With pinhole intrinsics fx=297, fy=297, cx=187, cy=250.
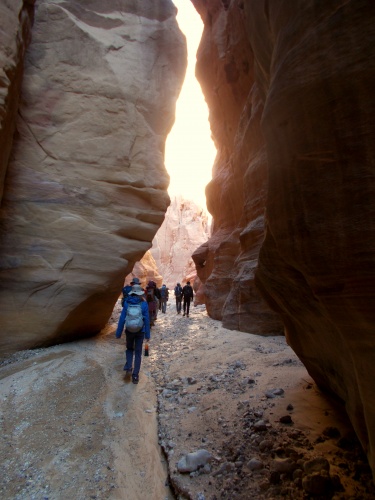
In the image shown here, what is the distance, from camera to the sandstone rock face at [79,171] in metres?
6.41

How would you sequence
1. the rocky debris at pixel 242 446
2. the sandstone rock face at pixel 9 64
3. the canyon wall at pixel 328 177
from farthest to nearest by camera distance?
1. the sandstone rock face at pixel 9 64
2. the rocky debris at pixel 242 446
3. the canyon wall at pixel 328 177

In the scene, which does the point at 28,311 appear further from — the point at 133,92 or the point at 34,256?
the point at 133,92

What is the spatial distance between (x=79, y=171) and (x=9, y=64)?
2.42m

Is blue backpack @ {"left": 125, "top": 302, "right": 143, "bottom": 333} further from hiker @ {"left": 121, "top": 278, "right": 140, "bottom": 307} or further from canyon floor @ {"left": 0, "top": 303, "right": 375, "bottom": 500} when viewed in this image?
canyon floor @ {"left": 0, "top": 303, "right": 375, "bottom": 500}

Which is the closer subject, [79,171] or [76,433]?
[76,433]

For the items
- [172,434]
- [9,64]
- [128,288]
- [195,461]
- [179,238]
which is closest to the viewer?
[195,461]

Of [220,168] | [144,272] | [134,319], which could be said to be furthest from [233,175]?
[144,272]

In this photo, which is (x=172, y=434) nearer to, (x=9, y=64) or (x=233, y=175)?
(x=9, y=64)

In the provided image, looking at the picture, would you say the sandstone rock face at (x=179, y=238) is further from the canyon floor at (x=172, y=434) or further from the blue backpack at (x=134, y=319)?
the canyon floor at (x=172, y=434)

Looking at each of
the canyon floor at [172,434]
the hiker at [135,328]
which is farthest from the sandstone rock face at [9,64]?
the canyon floor at [172,434]

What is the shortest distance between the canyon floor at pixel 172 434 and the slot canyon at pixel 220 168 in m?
0.52

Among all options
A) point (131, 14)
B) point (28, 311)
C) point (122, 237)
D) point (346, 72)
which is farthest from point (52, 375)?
point (131, 14)

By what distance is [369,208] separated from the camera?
1.82 m

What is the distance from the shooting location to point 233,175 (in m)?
12.9
